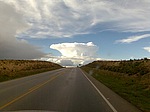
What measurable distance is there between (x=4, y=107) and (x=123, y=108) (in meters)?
4.55

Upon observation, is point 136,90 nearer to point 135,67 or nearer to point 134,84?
point 134,84

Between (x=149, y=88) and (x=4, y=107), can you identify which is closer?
(x=4, y=107)

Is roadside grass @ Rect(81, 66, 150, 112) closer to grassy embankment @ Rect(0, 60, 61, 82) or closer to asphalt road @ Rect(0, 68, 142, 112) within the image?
asphalt road @ Rect(0, 68, 142, 112)

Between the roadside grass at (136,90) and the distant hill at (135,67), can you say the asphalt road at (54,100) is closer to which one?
the roadside grass at (136,90)

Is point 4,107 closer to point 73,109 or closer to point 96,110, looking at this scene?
point 73,109

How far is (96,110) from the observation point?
10.3 metres

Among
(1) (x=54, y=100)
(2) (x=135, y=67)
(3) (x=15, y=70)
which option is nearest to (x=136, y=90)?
(1) (x=54, y=100)

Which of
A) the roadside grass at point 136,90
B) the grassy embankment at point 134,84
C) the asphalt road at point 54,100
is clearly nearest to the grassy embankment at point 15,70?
the grassy embankment at point 134,84

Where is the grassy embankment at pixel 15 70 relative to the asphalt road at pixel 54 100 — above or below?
above

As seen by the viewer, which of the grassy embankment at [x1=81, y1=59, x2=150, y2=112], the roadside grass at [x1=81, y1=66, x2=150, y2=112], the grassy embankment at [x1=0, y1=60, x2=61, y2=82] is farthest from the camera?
Answer: the grassy embankment at [x1=0, y1=60, x2=61, y2=82]

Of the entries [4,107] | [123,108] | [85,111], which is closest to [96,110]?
[85,111]

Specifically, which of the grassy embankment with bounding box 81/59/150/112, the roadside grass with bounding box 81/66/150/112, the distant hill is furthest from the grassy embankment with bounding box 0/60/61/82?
the distant hill

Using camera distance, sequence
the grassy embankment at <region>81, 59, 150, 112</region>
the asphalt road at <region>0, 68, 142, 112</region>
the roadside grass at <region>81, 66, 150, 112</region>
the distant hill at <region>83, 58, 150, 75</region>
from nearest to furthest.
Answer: the asphalt road at <region>0, 68, 142, 112</region>
the roadside grass at <region>81, 66, 150, 112</region>
the grassy embankment at <region>81, 59, 150, 112</region>
the distant hill at <region>83, 58, 150, 75</region>

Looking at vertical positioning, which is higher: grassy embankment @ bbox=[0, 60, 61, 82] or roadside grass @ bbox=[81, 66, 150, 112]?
grassy embankment @ bbox=[0, 60, 61, 82]
